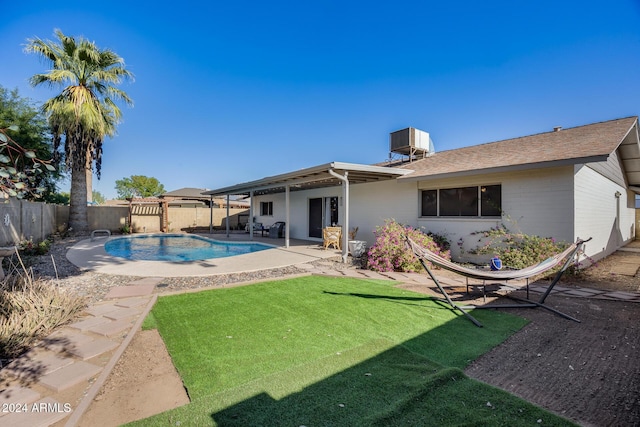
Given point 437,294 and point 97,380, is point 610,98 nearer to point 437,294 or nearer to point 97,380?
point 437,294

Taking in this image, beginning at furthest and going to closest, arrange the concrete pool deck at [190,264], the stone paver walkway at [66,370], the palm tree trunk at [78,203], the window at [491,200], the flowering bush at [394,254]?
the palm tree trunk at [78,203] < the window at [491,200] < the flowering bush at [394,254] < the concrete pool deck at [190,264] < the stone paver walkway at [66,370]

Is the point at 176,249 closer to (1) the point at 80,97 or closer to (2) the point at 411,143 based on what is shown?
(1) the point at 80,97

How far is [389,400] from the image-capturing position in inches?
94.6

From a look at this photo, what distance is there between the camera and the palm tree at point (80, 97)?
545 inches

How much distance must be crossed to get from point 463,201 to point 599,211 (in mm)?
4315

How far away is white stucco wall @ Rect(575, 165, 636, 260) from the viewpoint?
773 centimetres

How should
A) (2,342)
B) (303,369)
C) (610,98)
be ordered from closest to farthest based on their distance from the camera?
(303,369), (2,342), (610,98)

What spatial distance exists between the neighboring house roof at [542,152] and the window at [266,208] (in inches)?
390

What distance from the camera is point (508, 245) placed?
8.17 m

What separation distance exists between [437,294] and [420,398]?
351 centimetres

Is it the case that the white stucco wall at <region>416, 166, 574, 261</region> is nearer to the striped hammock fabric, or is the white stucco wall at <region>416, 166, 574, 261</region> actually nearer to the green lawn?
the striped hammock fabric

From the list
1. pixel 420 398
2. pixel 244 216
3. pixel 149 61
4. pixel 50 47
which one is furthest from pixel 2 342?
pixel 244 216

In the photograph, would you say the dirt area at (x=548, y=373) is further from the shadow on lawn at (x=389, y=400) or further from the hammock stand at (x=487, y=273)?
the hammock stand at (x=487, y=273)

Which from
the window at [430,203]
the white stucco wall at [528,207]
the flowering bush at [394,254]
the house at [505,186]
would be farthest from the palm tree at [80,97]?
the window at [430,203]
